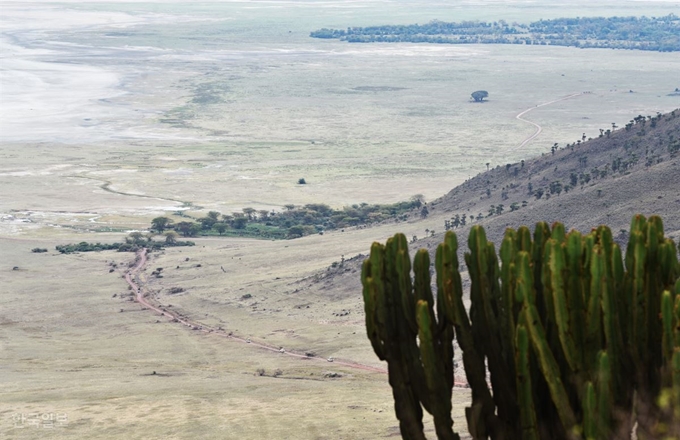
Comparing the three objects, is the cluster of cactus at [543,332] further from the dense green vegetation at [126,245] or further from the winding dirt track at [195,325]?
the dense green vegetation at [126,245]

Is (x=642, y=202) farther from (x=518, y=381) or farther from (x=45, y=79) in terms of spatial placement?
(x=45, y=79)

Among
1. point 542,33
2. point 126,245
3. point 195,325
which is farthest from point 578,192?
point 542,33

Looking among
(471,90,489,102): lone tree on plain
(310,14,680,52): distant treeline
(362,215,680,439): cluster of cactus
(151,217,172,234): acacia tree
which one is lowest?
(471,90,489,102): lone tree on plain

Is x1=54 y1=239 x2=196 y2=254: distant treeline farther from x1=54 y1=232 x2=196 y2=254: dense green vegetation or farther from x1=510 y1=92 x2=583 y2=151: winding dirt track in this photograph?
x1=510 y1=92 x2=583 y2=151: winding dirt track

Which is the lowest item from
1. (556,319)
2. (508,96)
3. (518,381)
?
(508,96)

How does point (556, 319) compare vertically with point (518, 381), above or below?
above

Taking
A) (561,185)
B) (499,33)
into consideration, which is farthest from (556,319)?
(499,33)


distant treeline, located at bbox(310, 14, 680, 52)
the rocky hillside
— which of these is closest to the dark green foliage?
the rocky hillside

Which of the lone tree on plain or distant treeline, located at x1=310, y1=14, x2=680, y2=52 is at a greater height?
distant treeline, located at x1=310, y1=14, x2=680, y2=52
